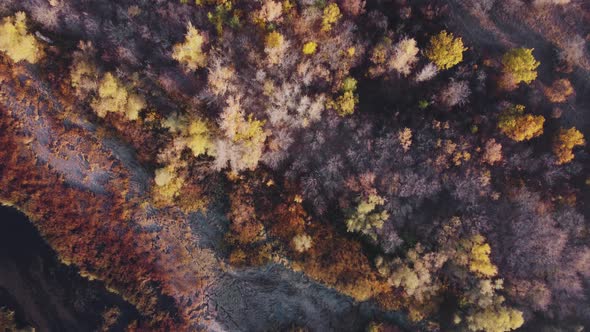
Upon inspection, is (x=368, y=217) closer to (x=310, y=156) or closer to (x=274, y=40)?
(x=310, y=156)

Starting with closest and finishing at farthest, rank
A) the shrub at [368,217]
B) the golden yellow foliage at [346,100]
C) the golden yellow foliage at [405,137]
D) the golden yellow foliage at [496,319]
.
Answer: the golden yellow foliage at [496,319], the shrub at [368,217], the golden yellow foliage at [405,137], the golden yellow foliage at [346,100]

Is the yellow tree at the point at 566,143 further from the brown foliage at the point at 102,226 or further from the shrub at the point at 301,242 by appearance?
the brown foliage at the point at 102,226

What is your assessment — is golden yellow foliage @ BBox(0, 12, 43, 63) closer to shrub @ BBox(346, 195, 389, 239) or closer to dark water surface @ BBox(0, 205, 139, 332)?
dark water surface @ BBox(0, 205, 139, 332)

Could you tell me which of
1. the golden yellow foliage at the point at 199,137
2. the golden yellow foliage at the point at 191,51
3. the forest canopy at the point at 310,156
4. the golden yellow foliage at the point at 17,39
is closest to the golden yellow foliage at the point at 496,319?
the forest canopy at the point at 310,156

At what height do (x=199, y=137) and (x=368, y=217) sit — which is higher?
(x=199, y=137)

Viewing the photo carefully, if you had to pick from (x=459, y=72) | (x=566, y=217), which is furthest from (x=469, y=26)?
(x=566, y=217)

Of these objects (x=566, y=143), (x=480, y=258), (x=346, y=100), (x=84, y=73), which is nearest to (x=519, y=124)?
(x=566, y=143)

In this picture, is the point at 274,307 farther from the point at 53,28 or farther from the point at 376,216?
the point at 53,28
